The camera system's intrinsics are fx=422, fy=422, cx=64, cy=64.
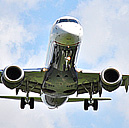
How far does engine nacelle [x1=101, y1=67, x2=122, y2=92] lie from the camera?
3278cm

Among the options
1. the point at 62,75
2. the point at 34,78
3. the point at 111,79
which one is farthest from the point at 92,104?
the point at 62,75

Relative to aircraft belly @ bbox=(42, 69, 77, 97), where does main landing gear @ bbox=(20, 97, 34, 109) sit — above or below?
below

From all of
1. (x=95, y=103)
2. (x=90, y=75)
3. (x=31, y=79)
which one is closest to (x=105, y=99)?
(x=95, y=103)

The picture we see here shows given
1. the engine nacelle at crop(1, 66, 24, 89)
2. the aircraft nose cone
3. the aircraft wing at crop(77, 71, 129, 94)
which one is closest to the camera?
the aircraft nose cone

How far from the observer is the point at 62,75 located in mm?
33625

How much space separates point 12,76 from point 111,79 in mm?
7874

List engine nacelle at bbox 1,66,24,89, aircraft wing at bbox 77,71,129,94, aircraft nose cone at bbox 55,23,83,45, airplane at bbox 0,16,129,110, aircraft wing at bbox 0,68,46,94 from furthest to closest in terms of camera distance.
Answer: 1. aircraft wing at bbox 77,71,129,94
2. aircraft wing at bbox 0,68,46,94
3. engine nacelle at bbox 1,66,24,89
4. airplane at bbox 0,16,129,110
5. aircraft nose cone at bbox 55,23,83,45

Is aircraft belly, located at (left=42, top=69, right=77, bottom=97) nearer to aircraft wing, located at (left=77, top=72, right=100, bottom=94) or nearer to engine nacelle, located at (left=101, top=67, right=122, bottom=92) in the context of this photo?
aircraft wing, located at (left=77, top=72, right=100, bottom=94)

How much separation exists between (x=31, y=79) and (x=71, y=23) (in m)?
7.10

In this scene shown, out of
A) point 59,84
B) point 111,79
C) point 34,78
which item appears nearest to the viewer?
point 111,79

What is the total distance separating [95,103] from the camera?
1566 inches

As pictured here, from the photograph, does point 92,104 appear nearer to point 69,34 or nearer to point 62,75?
point 62,75

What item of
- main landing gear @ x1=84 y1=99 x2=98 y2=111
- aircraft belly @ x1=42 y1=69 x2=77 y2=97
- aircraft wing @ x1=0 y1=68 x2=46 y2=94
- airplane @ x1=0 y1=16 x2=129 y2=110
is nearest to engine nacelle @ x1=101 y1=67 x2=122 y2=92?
airplane @ x1=0 y1=16 x2=129 y2=110

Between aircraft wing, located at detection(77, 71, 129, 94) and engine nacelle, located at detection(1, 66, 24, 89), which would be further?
aircraft wing, located at detection(77, 71, 129, 94)
